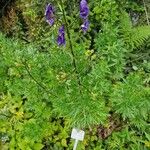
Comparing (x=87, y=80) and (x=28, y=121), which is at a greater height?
(x=87, y=80)

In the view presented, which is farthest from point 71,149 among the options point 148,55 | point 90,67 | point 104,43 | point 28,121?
point 148,55

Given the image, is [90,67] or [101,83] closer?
[101,83]

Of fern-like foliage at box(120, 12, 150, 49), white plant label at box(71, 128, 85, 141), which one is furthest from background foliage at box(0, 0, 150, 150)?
fern-like foliage at box(120, 12, 150, 49)

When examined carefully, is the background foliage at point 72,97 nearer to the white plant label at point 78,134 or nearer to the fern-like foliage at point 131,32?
the white plant label at point 78,134

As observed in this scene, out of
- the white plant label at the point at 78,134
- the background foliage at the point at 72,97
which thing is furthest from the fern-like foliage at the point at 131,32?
the white plant label at the point at 78,134

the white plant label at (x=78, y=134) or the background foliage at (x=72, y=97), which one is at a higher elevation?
the background foliage at (x=72, y=97)

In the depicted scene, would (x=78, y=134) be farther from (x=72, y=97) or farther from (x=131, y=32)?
(x=131, y=32)

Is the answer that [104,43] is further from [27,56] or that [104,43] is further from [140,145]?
[140,145]

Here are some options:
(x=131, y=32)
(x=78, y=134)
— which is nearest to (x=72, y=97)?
(x=78, y=134)
